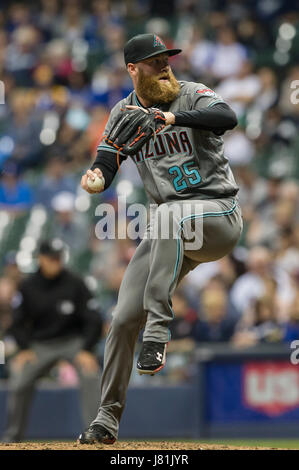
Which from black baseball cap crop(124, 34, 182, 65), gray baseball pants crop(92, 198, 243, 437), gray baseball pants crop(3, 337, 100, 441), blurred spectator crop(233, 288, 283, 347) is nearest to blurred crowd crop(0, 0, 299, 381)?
blurred spectator crop(233, 288, 283, 347)

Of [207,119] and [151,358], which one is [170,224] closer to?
[207,119]

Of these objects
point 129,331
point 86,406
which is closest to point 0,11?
point 86,406

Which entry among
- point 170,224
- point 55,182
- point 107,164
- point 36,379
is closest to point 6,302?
point 36,379

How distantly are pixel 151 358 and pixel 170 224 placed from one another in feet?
2.22

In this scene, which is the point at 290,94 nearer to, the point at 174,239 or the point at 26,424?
the point at 26,424

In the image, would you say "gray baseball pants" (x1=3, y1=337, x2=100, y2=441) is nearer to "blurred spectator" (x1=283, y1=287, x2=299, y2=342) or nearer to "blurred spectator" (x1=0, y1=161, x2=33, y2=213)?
"blurred spectator" (x1=283, y1=287, x2=299, y2=342)

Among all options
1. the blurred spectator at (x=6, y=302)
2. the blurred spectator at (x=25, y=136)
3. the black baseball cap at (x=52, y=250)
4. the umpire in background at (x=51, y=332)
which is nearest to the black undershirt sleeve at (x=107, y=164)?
the umpire in background at (x=51, y=332)

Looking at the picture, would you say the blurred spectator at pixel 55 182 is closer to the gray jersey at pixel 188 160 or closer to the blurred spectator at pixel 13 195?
the blurred spectator at pixel 13 195

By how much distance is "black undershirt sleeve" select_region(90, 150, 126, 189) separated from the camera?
15.4 feet

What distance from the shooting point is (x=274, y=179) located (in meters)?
10.4

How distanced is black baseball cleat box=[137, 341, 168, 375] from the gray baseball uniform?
0.09 meters

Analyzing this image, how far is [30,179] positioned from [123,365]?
749cm

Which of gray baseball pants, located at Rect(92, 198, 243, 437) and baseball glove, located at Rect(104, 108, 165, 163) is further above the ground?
baseball glove, located at Rect(104, 108, 165, 163)

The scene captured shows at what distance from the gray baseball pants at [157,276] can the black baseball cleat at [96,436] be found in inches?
1.2
